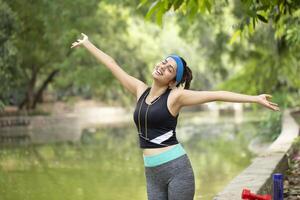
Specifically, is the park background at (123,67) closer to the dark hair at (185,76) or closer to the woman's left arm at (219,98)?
the dark hair at (185,76)

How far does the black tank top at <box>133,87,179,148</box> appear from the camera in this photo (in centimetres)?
396

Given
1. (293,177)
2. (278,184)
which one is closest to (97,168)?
(293,177)

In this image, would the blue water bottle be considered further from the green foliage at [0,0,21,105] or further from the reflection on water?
the green foliage at [0,0,21,105]

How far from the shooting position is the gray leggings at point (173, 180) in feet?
13.0

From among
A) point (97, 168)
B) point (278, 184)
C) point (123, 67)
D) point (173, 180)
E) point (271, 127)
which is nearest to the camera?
point (173, 180)

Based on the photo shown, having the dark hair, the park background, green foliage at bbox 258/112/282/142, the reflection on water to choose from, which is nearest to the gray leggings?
the dark hair

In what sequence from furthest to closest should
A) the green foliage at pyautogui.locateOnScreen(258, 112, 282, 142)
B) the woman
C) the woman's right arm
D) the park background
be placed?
the green foliage at pyautogui.locateOnScreen(258, 112, 282, 142), the park background, the woman's right arm, the woman

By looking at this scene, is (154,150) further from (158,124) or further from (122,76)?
(122,76)

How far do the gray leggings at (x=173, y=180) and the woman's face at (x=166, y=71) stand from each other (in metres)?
0.57

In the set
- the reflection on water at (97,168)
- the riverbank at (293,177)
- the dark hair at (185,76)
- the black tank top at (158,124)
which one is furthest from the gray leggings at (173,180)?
the reflection on water at (97,168)

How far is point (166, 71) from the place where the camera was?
404cm

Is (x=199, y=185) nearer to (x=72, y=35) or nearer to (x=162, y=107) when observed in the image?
(x=162, y=107)

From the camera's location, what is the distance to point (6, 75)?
19484mm

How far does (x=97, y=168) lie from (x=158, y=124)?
10.8 metres
